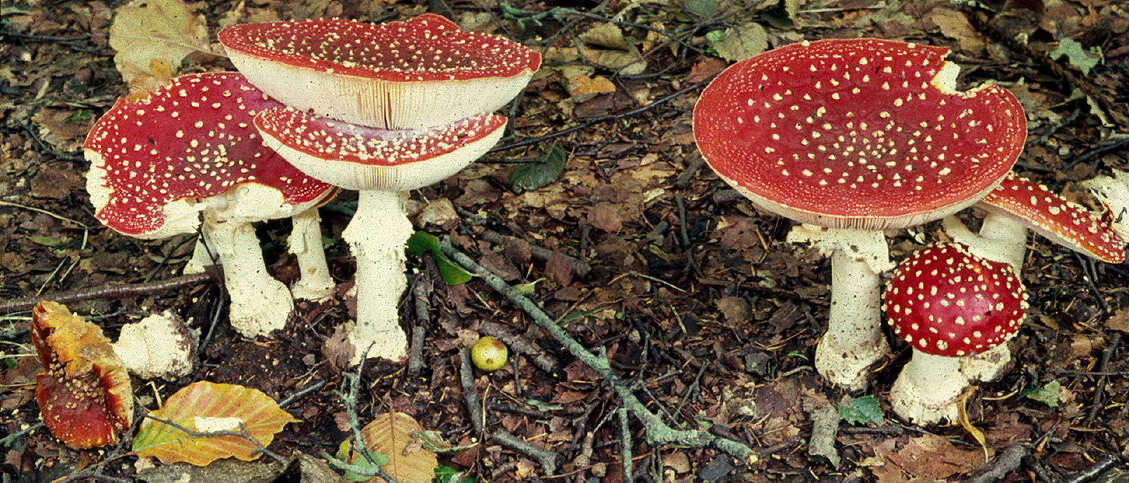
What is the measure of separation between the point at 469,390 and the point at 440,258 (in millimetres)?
782

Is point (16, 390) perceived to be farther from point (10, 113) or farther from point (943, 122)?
point (943, 122)

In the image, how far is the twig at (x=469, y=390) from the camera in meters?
3.94

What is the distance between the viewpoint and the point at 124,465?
376 cm

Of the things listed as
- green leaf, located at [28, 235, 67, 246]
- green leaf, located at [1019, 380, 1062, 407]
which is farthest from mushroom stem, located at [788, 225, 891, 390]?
green leaf, located at [28, 235, 67, 246]

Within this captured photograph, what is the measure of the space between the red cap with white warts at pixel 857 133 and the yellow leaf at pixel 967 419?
39.7 inches

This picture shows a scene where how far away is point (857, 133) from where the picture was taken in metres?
3.55

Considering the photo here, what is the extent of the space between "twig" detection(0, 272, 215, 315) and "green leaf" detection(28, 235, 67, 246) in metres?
0.67

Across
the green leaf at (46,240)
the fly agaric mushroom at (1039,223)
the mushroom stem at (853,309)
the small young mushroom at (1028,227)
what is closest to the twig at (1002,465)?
the small young mushroom at (1028,227)

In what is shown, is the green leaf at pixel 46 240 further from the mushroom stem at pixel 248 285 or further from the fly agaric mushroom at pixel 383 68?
the fly agaric mushroom at pixel 383 68

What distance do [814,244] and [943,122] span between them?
1.31 m

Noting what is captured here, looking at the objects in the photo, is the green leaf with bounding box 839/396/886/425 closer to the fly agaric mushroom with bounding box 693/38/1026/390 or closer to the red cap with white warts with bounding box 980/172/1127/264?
the fly agaric mushroom with bounding box 693/38/1026/390

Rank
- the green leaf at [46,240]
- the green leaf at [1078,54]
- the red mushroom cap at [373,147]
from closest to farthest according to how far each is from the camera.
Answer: the red mushroom cap at [373,147] → the green leaf at [46,240] → the green leaf at [1078,54]

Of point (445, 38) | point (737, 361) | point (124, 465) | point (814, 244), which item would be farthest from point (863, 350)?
point (124, 465)

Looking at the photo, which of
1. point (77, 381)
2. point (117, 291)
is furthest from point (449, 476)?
point (117, 291)
